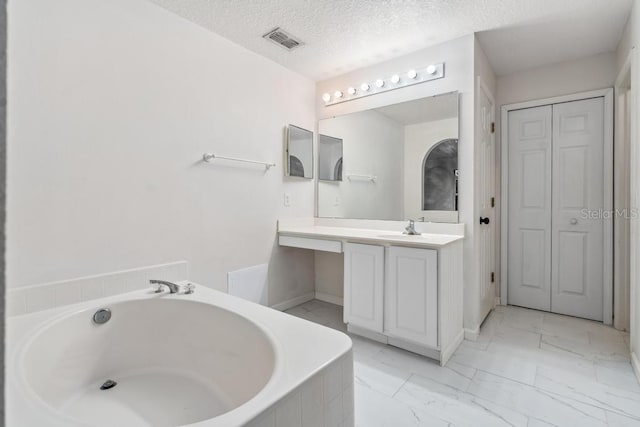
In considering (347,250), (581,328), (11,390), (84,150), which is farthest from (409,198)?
(11,390)

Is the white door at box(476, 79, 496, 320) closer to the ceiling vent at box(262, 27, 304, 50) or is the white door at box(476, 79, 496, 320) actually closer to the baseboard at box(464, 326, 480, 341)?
the baseboard at box(464, 326, 480, 341)

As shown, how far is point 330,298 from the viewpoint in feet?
10.5

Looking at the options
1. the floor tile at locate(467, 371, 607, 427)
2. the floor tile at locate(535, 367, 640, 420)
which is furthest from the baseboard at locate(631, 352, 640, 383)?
the floor tile at locate(467, 371, 607, 427)

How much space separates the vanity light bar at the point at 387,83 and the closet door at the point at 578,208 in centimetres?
128

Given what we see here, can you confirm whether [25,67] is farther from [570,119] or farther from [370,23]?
[570,119]

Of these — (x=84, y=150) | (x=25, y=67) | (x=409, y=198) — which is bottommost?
(x=409, y=198)

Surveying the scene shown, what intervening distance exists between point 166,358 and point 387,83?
101 inches

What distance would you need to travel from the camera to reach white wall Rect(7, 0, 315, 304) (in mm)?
1526

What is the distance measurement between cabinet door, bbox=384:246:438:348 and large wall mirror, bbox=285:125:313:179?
125cm

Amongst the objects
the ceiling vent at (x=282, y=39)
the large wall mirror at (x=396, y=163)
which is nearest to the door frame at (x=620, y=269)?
the large wall mirror at (x=396, y=163)

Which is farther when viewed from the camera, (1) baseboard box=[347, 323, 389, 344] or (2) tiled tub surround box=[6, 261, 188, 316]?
(1) baseboard box=[347, 323, 389, 344]

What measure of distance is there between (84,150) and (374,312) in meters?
1.99

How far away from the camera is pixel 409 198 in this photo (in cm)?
Answer: 270

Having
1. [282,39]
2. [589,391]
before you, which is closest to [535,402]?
[589,391]
